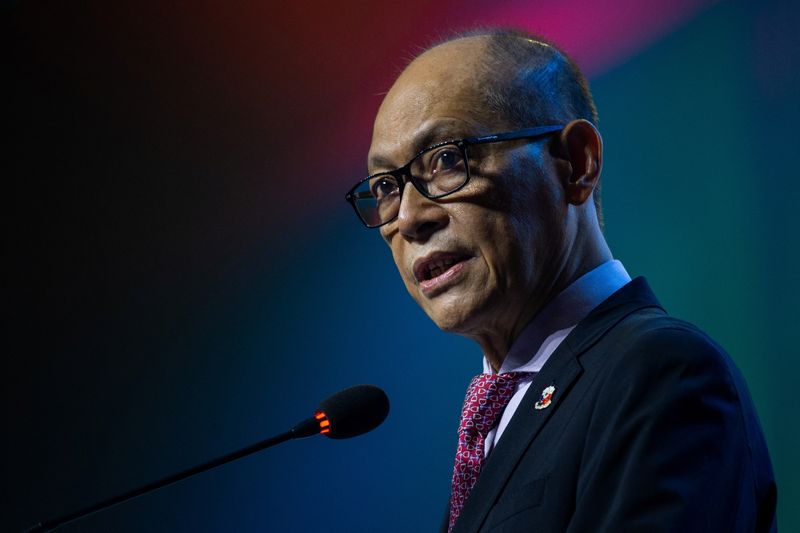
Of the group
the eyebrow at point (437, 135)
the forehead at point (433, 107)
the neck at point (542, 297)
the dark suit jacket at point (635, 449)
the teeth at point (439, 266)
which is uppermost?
the forehead at point (433, 107)

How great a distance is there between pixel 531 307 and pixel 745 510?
1.76ft

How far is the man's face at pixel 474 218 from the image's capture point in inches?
52.7

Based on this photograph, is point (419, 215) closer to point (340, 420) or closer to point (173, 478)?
point (340, 420)

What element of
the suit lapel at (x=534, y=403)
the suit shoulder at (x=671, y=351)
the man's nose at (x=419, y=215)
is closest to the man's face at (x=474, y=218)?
the man's nose at (x=419, y=215)

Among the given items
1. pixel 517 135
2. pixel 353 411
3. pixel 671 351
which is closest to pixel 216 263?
pixel 353 411

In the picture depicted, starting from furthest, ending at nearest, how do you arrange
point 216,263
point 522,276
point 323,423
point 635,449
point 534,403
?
point 216,263 < point 323,423 < point 522,276 < point 534,403 < point 635,449

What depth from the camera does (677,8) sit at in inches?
81.7

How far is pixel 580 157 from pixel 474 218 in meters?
0.25

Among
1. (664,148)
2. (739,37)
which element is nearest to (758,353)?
(664,148)

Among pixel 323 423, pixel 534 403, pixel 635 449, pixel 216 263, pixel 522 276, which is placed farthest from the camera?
pixel 216 263

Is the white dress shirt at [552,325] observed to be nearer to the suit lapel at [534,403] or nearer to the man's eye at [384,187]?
the suit lapel at [534,403]

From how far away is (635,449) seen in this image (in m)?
0.95

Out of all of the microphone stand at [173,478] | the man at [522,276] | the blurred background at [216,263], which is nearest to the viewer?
the man at [522,276]

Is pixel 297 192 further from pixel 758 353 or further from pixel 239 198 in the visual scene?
pixel 758 353
